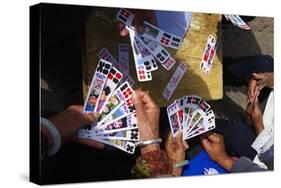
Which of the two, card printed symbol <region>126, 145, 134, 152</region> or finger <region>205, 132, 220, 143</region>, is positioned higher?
finger <region>205, 132, 220, 143</region>

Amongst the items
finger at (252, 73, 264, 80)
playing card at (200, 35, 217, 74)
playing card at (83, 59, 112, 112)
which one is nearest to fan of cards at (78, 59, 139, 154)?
playing card at (83, 59, 112, 112)

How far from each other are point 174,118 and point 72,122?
114 cm

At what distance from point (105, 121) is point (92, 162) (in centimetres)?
41

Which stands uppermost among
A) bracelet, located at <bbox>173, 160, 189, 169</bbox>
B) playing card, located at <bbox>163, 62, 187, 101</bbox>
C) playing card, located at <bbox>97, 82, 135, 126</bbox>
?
playing card, located at <bbox>163, 62, 187, 101</bbox>

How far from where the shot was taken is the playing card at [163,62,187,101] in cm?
764

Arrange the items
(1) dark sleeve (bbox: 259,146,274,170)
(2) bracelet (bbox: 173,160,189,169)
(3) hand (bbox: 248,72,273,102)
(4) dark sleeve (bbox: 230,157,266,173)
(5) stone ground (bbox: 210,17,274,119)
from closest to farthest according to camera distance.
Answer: (2) bracelet (bbox: 173,160,189,169) → (5) stone ground (bbox: 210,17,274,119) → (4) dark sleeve (bbox: 230,157,266,173) → (3) hand (bbox: 248,72,273,102) → (1) dark sleeve (bbox: 259,146,274,170)

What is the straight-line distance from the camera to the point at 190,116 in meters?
7.84

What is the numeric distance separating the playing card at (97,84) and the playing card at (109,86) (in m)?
0.03

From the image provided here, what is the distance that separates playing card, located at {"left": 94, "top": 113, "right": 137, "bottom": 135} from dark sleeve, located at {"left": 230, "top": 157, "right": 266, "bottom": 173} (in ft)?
4.42

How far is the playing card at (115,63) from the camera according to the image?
7289 millimetres

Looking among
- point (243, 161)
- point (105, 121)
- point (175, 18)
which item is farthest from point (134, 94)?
point (243, 161)

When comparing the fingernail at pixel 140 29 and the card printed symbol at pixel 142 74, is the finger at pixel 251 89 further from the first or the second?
the fingernail at pixel 140 29

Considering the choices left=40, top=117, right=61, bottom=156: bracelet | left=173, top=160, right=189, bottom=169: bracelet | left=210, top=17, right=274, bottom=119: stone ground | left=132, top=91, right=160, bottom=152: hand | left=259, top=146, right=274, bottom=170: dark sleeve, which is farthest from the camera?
left=259, top=146, right=274, bottom=170: dark sleeve

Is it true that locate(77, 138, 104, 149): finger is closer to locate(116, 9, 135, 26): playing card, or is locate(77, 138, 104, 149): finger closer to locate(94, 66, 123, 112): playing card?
locate(94, 66, 123, 112): playing card
